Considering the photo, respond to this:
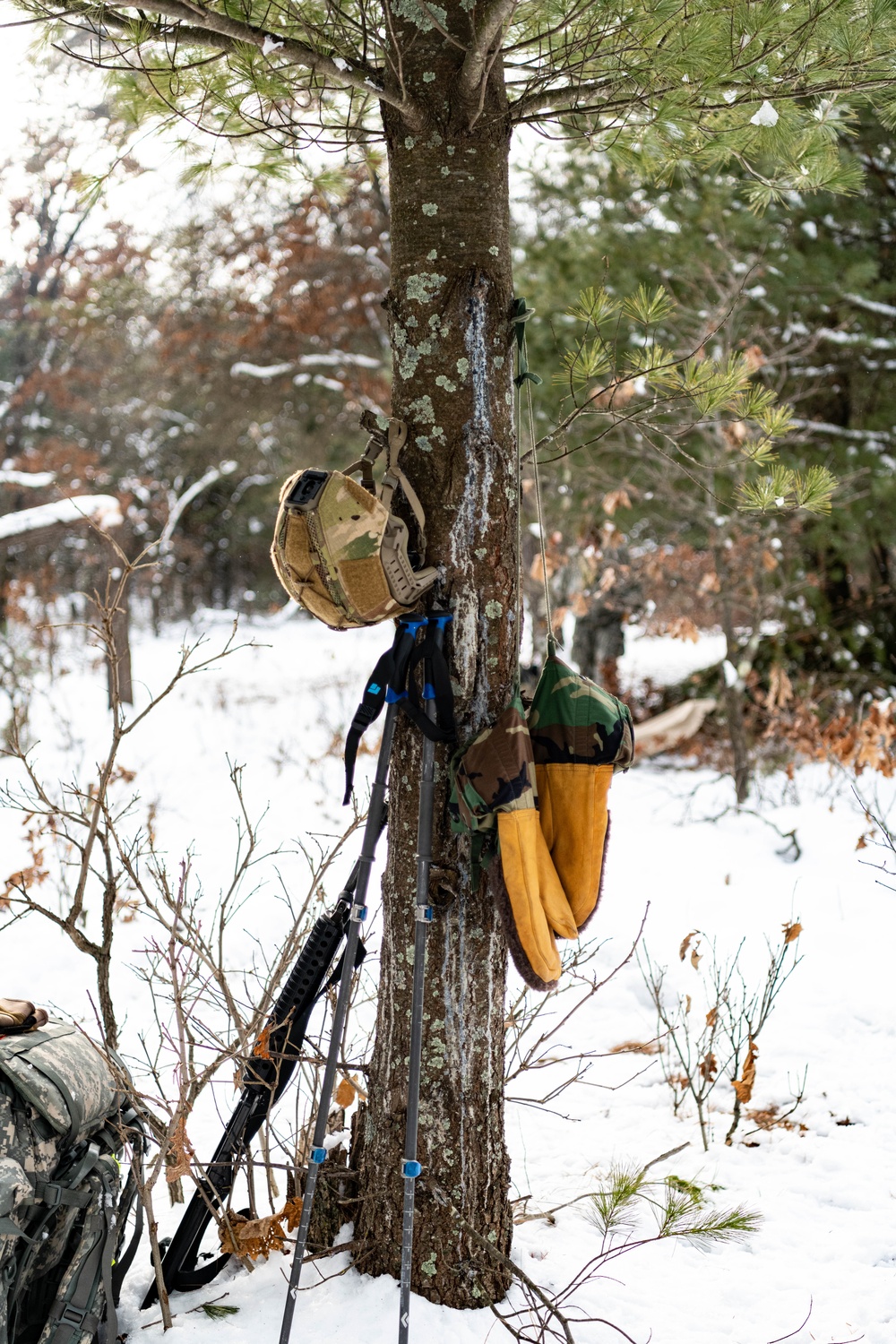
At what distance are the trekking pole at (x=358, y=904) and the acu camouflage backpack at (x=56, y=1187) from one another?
0.37 metres

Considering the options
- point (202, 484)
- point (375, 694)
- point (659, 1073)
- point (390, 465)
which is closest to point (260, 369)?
point (202, 484)

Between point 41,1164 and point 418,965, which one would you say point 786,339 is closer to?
point 418,965

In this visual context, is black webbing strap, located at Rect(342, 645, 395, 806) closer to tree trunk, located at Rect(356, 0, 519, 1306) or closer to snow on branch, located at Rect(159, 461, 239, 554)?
tree trunk, located at Rect(356, 0, 519, 1306)

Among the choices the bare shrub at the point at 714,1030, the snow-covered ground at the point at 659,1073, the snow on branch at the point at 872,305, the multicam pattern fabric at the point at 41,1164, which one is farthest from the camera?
the snow on branch at the point at 872,305

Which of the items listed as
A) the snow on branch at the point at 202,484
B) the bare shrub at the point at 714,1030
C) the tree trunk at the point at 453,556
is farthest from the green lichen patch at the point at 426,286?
the snow on branch at the point at 202,484

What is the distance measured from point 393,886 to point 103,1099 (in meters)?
0.70

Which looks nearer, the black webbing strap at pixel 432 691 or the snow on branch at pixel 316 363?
the black webbing strap at pixel 432 691

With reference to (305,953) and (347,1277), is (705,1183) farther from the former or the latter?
(305,953)

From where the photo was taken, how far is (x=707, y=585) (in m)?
6.33

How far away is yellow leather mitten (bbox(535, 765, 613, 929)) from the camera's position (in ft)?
6.18

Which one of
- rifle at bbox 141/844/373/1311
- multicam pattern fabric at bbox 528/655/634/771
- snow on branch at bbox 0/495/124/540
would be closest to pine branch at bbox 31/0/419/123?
multicam pattern fabric at bbox 528/655/634/771

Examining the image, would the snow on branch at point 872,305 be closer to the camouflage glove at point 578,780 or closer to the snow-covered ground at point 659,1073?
the snow-covered ground at point 659,1073

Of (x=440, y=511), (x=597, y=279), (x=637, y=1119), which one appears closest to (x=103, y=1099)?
(x=440, y=511)

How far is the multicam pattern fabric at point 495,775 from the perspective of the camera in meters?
1.76
